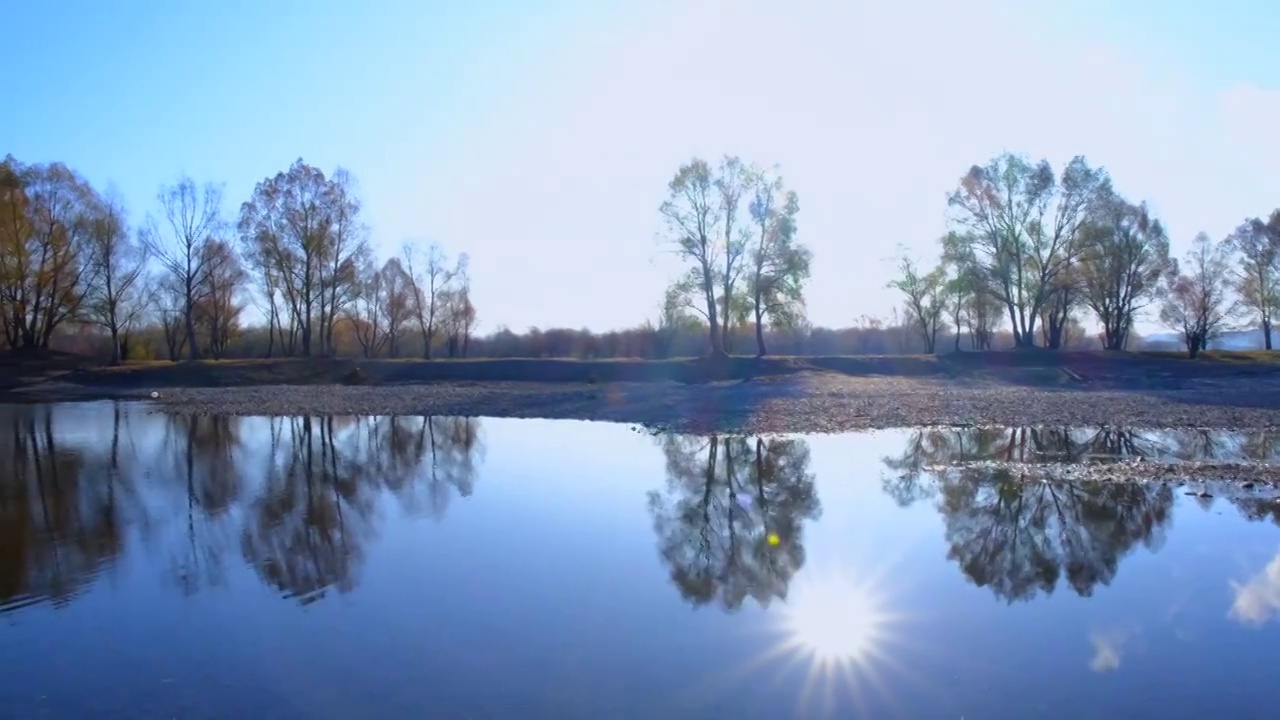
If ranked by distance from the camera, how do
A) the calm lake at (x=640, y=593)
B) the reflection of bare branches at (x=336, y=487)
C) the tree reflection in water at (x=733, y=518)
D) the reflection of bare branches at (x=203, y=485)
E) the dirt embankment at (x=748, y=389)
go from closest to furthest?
1. the calm lake at (x=640, y=593)
2. the tree reflection in water at (x=733, y=518)
3. the reflection of bare branches at (x=203, y=485)
4. the reflection of bare branches at (x=336, y=487)
5. the dirt embankment at (x=748, y=389)

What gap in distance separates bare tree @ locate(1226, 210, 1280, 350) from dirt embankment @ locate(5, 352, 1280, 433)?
349 inches

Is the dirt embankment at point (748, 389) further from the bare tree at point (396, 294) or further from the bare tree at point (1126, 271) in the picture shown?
the bare tree at point (396, 294)

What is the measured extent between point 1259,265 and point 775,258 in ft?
108

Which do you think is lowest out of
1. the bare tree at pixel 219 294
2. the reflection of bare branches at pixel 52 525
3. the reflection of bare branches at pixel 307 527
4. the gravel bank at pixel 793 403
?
the reflection of bare branches at pixel 52 525

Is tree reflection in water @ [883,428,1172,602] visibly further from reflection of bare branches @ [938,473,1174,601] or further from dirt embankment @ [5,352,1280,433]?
dirt embankment @ [5,352,1280,433]

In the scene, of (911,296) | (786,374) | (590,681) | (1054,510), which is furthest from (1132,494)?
(911,296)

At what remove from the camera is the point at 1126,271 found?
5359 centimetres

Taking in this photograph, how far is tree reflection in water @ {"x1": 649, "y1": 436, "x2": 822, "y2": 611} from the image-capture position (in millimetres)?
9469

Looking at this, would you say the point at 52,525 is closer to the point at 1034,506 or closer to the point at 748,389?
the point at 1034,506

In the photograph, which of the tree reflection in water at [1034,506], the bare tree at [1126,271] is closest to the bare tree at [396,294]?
the bare tree at [1126,271]

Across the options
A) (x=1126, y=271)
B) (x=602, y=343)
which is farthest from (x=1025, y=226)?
(x=602, y=343)

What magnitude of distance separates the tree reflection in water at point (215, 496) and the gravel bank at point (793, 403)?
562 cm

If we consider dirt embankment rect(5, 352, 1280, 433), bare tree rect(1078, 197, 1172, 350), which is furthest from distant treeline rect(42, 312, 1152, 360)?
dirt embankment rect(5, 352, 1280, 433)

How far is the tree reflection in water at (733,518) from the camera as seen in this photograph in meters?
9.47
